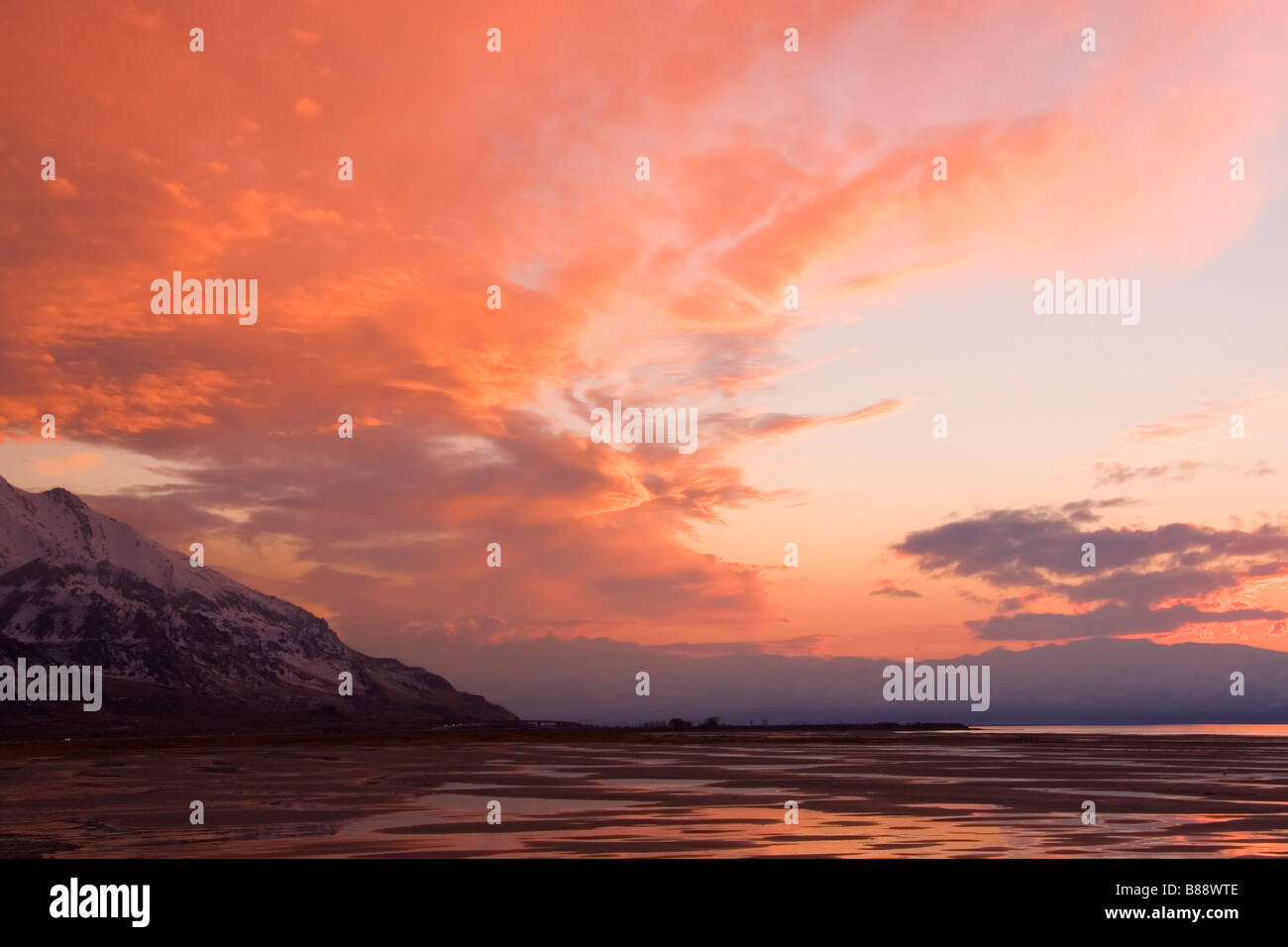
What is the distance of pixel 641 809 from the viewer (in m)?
46.5

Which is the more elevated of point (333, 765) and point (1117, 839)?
point (1117, 839)

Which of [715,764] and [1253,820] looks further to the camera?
[715,764]

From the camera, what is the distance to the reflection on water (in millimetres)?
34375

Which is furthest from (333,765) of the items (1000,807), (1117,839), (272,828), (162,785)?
(1117,839)

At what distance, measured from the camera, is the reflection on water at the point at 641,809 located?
34.4 meters

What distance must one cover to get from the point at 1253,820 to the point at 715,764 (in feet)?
151
